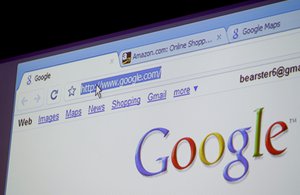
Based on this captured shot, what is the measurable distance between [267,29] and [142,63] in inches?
12.2

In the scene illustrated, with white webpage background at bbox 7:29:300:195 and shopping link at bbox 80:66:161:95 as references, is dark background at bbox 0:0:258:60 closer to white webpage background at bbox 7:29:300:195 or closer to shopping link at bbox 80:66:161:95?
shopping link at bbox 80:66:161:95

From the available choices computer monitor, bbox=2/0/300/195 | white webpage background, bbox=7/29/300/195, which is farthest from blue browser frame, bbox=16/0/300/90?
white webpage background, bbox=7/29/300/195

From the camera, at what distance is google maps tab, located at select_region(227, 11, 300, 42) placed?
1.20 metres

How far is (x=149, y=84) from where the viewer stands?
131 cm

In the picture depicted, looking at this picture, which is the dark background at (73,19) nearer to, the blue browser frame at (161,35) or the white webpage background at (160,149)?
the blue browser frame at (161,35)

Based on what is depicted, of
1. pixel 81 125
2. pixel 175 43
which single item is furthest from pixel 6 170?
pixel 175 43

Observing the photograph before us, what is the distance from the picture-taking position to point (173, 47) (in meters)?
1.32

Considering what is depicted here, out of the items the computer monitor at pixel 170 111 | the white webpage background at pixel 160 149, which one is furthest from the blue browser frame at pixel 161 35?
the white webpage background at pixel 160 149

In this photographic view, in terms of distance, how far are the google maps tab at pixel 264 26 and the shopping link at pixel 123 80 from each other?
0.20 m

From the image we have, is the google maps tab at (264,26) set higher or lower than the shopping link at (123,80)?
higher

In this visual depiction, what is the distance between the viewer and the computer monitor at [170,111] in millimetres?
1149

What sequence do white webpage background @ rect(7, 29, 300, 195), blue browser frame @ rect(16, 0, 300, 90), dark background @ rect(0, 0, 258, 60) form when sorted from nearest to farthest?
white webpage background @ rect(7, 29, 300, 195)
blue browser frame @ rect(16, 0, 300, 90)
dark background @ rect(0, 0, 258, 60)

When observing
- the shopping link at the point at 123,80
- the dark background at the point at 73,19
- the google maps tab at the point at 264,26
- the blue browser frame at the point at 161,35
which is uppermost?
the dark background at the point at 73,19

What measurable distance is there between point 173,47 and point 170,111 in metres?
0.16
